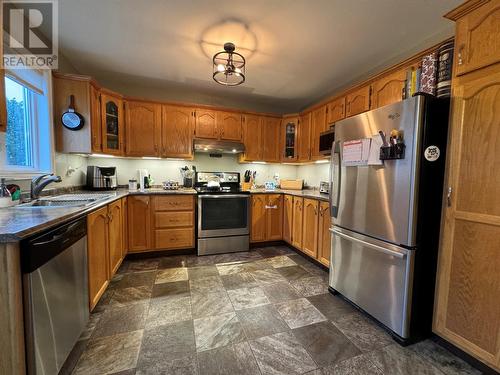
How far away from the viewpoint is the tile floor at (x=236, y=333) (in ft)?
4.21

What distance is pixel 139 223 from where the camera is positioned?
2791mm

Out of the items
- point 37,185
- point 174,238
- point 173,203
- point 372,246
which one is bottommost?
point 174,238

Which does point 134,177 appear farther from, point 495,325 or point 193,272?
point 495,325

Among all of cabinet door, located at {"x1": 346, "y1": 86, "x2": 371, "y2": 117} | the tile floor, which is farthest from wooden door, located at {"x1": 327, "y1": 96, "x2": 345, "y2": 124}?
the tile floor

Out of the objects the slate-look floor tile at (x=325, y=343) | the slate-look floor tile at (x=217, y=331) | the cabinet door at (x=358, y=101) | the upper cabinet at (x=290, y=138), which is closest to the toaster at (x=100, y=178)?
the slate-look floor tile at (x=217, y=331)

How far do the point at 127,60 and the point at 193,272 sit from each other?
2.53 m

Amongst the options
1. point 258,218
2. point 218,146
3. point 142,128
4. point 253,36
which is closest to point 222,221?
point 258,218

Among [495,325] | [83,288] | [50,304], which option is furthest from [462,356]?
[83,288]

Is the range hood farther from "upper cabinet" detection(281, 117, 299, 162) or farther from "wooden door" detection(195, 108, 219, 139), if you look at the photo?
"upper cabinet" detection(281, 117, 299, 162)

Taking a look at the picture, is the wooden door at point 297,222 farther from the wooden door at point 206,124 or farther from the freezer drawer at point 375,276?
the wooden door at point 206,124

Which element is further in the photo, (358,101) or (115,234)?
(358,101)

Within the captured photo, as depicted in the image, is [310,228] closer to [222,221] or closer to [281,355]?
[222,221]

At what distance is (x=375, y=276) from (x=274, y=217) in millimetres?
1827

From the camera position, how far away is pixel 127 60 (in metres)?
2.52
